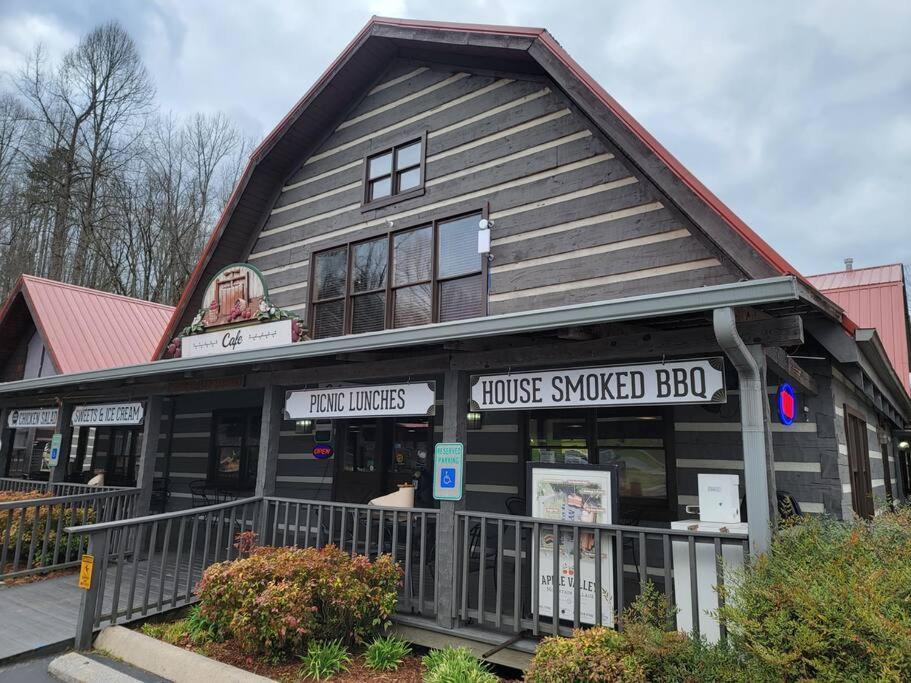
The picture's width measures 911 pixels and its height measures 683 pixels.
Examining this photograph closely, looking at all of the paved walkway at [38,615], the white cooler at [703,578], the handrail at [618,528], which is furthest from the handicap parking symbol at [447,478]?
the paved walkway at [38,615]

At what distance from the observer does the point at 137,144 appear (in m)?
29.2

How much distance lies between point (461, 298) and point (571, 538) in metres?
4.04

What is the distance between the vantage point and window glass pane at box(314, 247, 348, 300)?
33.9 ft

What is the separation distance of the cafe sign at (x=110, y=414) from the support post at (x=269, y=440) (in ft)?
11.3

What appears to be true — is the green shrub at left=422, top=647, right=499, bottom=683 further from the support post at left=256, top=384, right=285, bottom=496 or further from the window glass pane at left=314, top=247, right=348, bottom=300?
the window glass pane at left=314, top=247, right=348, bottom=300

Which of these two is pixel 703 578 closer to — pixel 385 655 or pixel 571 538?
pixel 571 538

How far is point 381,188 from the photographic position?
404 inches

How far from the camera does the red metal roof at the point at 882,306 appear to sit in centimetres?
1319

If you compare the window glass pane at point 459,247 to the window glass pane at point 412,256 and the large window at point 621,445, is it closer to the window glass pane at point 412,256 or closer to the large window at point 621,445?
the window glass pane at point 412,256

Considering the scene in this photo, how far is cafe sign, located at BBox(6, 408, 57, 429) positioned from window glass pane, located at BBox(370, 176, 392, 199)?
779 centimetres

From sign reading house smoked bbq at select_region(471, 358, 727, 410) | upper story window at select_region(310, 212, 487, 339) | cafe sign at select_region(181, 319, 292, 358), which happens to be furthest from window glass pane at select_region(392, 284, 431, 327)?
sign reading house smoked bbq at select_region(471, 358, 727, 410)

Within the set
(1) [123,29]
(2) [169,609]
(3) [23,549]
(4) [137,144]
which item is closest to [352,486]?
(2) [169,609]

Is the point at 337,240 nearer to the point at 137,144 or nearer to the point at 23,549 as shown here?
the point at 23,549

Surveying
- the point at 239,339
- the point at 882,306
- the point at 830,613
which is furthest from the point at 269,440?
the point at 882,306
